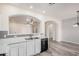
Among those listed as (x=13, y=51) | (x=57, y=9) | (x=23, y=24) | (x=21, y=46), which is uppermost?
(x=57, y=9)

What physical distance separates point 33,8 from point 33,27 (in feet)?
1.55

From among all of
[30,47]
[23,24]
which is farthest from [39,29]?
[30,47]

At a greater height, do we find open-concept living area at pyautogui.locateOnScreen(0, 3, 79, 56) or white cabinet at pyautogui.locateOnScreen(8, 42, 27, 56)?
open-concept living area at pyautogui.locateOnScreen(0, 3, 79, 56)

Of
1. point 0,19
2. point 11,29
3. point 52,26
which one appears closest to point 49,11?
point 52,26

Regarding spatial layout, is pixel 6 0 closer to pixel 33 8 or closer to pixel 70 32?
pixel 33 8

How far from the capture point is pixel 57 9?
2.36 metres

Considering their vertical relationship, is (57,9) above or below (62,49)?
above

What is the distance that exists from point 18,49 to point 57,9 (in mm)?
1380

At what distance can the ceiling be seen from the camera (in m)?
2.29

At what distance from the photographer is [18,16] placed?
7.59 feet

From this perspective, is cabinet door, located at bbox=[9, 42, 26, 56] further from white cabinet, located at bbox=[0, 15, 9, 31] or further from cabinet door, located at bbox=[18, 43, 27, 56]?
white cabinet, located at bbox=[0, 15, 9, 31]

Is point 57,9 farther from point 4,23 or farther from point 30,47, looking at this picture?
point 4,23

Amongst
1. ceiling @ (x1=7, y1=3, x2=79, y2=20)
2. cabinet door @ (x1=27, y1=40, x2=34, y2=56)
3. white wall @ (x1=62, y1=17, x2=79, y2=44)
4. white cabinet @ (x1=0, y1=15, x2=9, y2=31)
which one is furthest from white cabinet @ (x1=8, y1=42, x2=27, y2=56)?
white wall @ (x1=62, y1=17, x2=79, y2=44)

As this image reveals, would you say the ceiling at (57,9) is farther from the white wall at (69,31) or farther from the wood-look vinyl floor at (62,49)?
the wood-look vinyl floor at (62,49)
